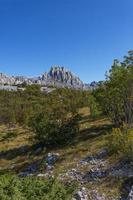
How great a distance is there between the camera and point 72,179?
83.6 feet

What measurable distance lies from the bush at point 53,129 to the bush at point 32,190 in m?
17.8

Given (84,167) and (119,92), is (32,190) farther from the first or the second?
(119,92)

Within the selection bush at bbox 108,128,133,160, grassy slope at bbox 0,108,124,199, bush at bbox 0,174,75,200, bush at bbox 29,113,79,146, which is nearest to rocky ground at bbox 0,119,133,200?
grassy slope at bbox 0,108,124,199

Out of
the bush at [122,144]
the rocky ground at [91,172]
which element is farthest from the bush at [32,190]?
the bush at [122,144]

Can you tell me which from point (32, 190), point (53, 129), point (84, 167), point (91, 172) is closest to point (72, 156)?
point (84, 167)

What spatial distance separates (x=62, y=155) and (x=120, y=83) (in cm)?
1168

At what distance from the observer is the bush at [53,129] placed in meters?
39.0

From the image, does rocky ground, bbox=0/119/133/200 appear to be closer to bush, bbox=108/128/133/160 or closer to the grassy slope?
the grassy slope

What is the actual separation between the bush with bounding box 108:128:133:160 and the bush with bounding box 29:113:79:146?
32.8ft

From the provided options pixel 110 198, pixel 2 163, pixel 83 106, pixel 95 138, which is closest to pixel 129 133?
pixel 110 198

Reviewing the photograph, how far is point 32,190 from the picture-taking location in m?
19.5

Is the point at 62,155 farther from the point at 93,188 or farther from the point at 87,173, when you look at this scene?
the point at 93,188

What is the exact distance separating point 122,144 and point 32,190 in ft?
35.3

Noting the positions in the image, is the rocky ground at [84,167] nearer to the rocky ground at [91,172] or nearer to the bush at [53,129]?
the rocky ground at [91,172]
